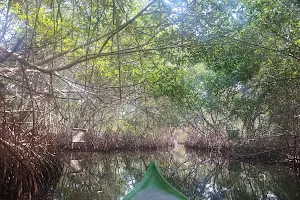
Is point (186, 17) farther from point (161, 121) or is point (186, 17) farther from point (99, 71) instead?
point (161, 121)

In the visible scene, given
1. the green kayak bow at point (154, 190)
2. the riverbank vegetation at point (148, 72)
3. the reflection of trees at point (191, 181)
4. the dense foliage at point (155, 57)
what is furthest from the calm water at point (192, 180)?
the green kayak bow at point (154, 190)

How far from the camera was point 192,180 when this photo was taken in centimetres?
705

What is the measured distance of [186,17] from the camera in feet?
16.9

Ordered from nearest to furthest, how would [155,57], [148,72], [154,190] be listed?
[154,190]
[155,57]
[148,72]

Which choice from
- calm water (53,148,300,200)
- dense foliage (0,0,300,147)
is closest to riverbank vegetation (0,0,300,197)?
dense foliage (0,0,300,147)

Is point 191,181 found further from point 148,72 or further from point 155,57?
point 155,57

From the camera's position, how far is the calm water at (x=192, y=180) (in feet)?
18.0

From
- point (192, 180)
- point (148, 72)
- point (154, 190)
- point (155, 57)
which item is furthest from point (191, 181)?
point (154, 190)

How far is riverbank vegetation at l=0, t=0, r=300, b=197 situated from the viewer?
3.89 m

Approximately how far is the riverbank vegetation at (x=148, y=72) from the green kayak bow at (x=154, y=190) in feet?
2.67

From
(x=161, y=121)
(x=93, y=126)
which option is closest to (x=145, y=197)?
(x=93, y=126)

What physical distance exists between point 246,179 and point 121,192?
3067 mm

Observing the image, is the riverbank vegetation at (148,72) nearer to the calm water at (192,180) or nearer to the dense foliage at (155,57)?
the dense foliage at (155,57)

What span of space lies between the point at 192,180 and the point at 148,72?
2.55 meters
